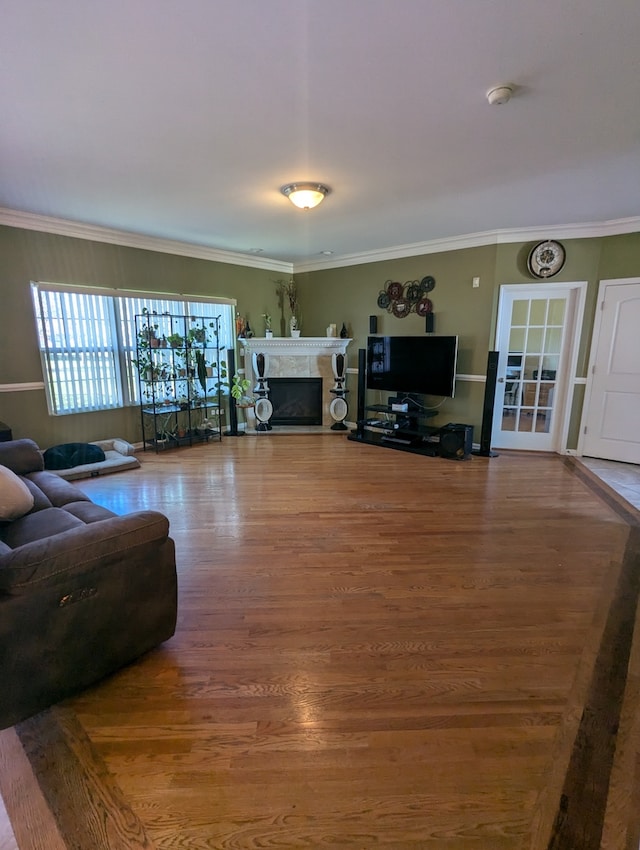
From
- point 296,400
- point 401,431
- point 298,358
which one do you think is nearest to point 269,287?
point 298,358

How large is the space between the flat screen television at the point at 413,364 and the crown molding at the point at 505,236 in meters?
1.15

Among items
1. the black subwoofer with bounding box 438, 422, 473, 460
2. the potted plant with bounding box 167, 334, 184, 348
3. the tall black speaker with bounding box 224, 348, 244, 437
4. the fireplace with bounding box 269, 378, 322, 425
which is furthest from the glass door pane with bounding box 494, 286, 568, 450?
the potted plant with bounding box 167, 334, 184, 348

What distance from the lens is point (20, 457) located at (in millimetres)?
3057

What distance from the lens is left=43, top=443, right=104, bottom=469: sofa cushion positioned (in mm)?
4363

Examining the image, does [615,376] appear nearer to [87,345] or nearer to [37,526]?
[37,526]

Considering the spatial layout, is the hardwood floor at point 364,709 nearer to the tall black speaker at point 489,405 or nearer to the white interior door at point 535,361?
the tall black speaker at point 489,405

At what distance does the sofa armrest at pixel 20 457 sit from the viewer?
3.01m

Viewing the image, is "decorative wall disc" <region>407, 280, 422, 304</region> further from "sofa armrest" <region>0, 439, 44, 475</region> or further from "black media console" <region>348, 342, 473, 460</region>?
"sofa armrest" <region>0, 439, 44, 475</region>

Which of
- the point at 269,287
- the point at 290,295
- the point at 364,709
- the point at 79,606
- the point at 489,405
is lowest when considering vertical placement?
the point at 364,709

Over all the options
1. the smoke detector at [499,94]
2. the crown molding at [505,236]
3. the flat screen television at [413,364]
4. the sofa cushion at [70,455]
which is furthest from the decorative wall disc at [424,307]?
the sofa cushion at [70,455]

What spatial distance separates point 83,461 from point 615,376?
19.6 feet

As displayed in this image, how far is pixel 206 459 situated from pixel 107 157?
10.2 ft

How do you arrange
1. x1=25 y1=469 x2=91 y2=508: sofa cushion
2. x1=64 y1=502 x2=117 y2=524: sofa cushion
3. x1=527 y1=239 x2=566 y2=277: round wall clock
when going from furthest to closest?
x1=527 y1=239 x2=566 y2=277: round wall clock, x1=25 y1=469 x2=91 y2=508: sofa cushion, x1=64 y1=502 x2=117 y2=524: sofa cushion

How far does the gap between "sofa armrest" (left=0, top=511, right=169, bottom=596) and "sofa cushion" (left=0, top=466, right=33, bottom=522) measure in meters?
0.75
